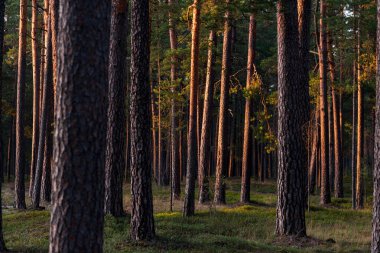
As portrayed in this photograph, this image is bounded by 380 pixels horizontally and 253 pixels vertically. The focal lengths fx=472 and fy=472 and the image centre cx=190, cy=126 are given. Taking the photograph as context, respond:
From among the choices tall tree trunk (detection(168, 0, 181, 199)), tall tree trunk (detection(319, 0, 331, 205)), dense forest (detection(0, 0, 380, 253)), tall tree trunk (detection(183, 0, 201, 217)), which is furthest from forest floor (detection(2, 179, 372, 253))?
tall tree trunk (detection(319, 0, 331, 205))

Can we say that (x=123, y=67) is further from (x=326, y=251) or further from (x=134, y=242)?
(x=326, y=251)

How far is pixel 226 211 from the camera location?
18.8 meters

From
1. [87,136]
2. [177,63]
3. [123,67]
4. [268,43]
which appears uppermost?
[268,43]

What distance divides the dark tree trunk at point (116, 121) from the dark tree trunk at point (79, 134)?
356 inches

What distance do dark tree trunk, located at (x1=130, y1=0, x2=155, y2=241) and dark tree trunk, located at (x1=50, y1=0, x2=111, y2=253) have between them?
6.14m

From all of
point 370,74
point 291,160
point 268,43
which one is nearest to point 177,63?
point 370,74

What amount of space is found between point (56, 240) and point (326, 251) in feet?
28.5

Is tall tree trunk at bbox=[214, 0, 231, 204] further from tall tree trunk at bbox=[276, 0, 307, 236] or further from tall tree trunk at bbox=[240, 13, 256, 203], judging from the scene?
tall tree trunk at bbox=[276, 0, 307, 236]

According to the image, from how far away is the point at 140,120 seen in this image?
11328 mm

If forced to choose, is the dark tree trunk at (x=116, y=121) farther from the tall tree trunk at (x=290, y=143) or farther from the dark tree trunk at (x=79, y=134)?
the dark tree trunk at (x=79, y=134)

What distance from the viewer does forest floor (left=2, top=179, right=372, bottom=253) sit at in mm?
11477

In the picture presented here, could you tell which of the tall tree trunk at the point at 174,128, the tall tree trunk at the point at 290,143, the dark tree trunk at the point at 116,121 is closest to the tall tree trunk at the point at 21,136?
the tall tree trunk at the point at 174,128

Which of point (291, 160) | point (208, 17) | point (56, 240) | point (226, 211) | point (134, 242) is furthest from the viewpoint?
point (226, 211)

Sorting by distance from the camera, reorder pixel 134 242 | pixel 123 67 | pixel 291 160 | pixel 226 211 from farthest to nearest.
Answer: pixel 226 211
pixel 123 67
pixel 291 160
pixel 134 242
